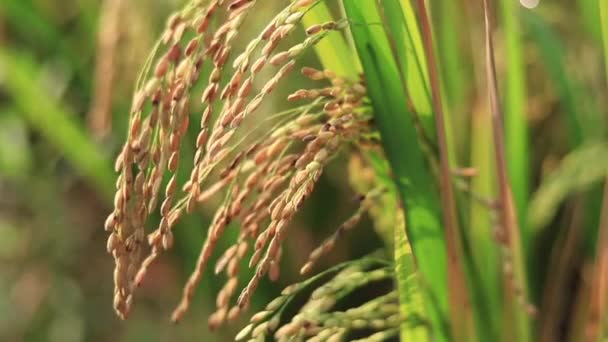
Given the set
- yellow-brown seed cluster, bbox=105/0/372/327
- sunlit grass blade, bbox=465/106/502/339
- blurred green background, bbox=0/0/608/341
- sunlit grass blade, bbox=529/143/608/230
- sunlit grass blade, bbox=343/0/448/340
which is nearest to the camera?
yellow-brown seed cluster, bbox=105/0/372/327

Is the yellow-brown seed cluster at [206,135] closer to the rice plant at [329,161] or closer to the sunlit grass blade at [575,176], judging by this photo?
the rice plant at [329,161]

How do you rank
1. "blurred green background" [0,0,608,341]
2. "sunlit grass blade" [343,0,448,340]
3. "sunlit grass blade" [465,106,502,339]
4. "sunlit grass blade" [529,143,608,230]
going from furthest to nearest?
"blurred green background" [0,0,608,341] < "sunlit grass blade" [529,143,608,230] < "sunlit grass blade" [465,106,502,339] < "sunlit grass blade" [343,0,448,340]

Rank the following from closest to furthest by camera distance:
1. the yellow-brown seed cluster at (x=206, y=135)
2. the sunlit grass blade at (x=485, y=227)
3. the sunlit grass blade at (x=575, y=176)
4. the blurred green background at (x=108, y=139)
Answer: the yellow-brown seed cluster at (x=206, y=135), the sunlit grass blade at (x=485, y=227), the sunlit grass blade at (x=575, y=176), the blurred green background at (x=108, y=139)

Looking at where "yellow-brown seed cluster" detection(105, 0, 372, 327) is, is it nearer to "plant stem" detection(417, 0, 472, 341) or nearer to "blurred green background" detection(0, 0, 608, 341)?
"plant stem" detection(417, 0, 472, 341)

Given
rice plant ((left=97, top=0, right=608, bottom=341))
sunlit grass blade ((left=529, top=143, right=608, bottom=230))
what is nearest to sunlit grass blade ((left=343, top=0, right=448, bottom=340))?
rice plant ((left=97, top=0, right=608, bottom=341))

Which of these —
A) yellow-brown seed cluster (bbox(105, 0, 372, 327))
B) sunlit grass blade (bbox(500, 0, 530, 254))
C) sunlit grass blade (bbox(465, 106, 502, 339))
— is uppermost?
yellow-brown seed cluster (bbox(105, 0, 372, 327))

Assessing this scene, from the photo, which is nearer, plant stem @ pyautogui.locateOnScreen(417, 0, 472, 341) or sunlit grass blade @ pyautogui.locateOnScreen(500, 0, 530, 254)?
plant stem @ pyautogui.locateOnScreen(417, 0, 472, 341)

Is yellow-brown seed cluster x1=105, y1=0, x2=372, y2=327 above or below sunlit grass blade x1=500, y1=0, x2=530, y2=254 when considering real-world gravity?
above

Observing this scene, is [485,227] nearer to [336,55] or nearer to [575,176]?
[575,176]

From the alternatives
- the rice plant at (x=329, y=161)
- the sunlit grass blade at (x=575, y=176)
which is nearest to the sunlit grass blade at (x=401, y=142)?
the rice plant at (x=329, y=161)

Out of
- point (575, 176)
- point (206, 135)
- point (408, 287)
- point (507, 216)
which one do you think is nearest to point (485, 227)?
point (575, 176)
